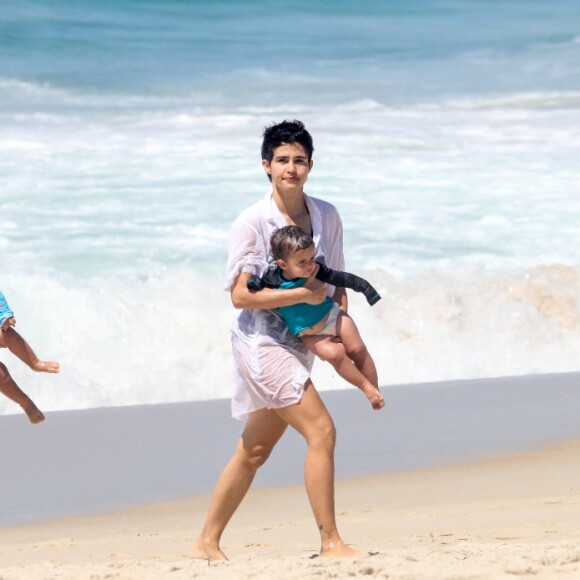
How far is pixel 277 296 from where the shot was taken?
4.88 metres

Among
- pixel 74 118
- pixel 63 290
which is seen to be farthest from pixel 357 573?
pixel 74 118

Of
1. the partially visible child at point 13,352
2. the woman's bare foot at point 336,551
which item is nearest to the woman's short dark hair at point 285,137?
the woman's bare foot at point 336,551

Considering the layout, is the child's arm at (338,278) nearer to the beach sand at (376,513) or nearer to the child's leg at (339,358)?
the child's leg at (339,358)

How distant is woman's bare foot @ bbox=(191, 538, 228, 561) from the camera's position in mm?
5258

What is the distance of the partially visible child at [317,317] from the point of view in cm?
485

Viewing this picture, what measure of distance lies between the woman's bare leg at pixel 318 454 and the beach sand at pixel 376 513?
139mm

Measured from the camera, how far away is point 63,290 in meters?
13.8

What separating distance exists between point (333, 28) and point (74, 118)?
9010mm

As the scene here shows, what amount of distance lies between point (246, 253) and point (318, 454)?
2.45 ft

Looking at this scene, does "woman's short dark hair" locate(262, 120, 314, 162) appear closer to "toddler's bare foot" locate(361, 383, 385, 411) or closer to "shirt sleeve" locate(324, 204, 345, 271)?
"shirt sleeve" locate(324, 204, 345, 271)

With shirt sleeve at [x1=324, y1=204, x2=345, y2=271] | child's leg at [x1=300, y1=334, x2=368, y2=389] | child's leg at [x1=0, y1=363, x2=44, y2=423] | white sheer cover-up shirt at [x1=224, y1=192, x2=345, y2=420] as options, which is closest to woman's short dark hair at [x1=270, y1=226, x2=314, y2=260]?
white sheer cover-up shirt at [x1=224, y1=192, x2=345, y2=420]

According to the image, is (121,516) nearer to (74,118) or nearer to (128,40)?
(74,118)

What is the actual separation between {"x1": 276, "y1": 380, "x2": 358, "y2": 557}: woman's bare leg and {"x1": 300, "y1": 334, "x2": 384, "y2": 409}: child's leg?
0.12 metres

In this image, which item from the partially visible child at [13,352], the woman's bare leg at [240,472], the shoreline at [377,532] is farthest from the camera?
the partially visible child at [13,352]
